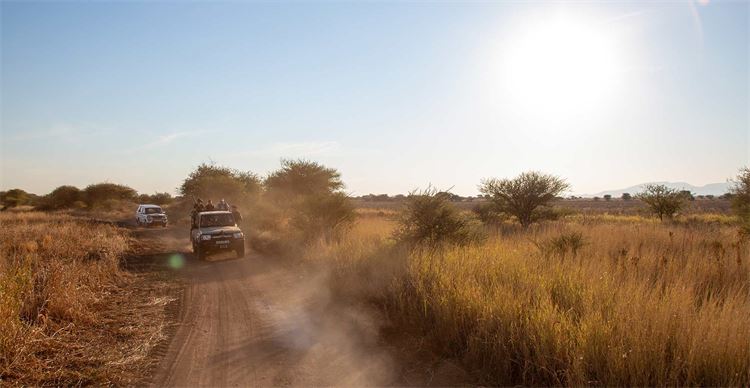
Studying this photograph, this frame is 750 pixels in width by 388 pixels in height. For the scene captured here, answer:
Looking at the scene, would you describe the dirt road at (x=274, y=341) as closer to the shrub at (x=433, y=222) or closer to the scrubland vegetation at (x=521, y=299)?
the scrubland vegetation at (x=521, y=299)

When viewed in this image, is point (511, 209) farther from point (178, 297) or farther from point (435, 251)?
point (178, 297)

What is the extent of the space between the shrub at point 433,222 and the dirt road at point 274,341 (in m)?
2.77

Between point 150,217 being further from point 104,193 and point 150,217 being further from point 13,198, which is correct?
point 13,198

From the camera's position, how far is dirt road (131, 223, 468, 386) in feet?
16.0

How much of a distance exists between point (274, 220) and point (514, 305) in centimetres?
1976

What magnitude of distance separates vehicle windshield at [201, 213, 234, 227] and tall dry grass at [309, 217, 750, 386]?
8.79 meters

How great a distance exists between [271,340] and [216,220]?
35.2 feet

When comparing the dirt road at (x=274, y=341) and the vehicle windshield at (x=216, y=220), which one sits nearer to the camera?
the dirt road at (x=274, y=341)

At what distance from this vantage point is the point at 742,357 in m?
3.65

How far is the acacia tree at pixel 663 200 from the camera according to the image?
82.7 ft

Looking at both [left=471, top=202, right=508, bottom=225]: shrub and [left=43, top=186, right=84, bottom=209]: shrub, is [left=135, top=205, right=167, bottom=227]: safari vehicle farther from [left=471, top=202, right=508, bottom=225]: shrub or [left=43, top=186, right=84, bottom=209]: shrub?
[left=43, top=186, right=84, bottom=209]: shrub

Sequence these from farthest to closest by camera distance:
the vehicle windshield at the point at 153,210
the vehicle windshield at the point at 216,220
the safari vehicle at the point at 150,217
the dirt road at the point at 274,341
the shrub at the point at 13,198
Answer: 1. the shrub at the point at 13,198
2. the vehicle windshield at the point at 153,210
3. the safari vehicle at the point at 150,217
4. the vehicle windshield at the point at 216,220
5. the dirt road at the point at 274,341

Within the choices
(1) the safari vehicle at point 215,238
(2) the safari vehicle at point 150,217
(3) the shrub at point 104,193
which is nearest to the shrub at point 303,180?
(2) the safari vehicle at point 150,217

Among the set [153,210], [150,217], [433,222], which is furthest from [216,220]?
[153,210]
